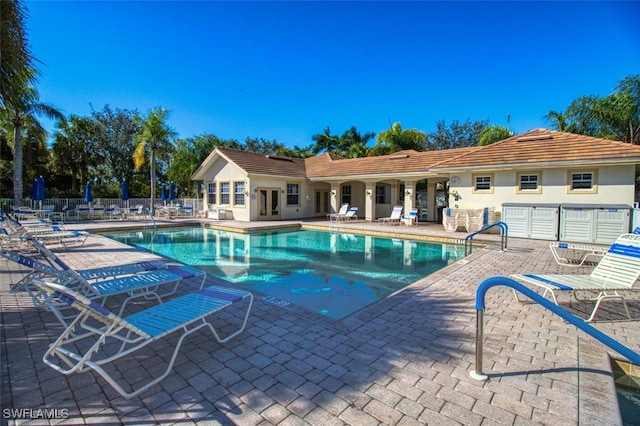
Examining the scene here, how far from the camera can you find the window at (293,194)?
22.3 metres

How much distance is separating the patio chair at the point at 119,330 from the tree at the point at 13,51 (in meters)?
4.93

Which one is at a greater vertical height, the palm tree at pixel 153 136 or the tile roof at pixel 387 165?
the palm tree at pixel 153 136

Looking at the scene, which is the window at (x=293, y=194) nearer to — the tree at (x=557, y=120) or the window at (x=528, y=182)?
the window at (x=528, y=182)

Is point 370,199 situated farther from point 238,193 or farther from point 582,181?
point 582,181

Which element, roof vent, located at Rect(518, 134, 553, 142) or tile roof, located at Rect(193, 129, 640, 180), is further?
roof vent, located at Rect(518, 134, 553, 142)

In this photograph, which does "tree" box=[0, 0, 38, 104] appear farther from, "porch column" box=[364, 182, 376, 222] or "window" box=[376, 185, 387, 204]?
"window" box=[376, 185, 387, 204]

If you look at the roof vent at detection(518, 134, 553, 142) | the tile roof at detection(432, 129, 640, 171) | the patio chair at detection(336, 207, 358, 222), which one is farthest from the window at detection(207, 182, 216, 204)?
the roof vent at detection(518, 134, 553, 142)

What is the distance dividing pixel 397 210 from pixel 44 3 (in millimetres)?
16897

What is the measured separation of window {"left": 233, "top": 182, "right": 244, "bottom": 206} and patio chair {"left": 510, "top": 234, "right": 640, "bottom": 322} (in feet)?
58.2

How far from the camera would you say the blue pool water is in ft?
23.0

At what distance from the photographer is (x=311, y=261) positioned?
10.2 metres

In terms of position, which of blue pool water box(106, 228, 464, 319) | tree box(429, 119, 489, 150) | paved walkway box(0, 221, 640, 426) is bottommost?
blue pool water box(106, 228, 464, 319)

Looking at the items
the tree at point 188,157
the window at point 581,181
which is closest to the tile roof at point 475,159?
the window at point 581,181

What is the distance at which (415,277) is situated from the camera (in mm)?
8430
